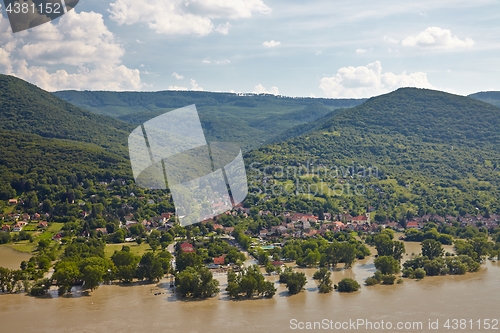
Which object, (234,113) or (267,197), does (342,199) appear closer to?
(267,197)

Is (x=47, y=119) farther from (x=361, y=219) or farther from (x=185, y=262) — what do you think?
(x=185, y=262)

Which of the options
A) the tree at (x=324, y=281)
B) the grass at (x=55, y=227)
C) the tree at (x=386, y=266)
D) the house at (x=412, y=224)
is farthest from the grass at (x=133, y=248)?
the house at (x=412, y=224)

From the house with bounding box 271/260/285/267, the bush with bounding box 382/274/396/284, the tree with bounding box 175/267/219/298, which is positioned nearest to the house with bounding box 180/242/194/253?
the house with bounding box 271/260/285/267

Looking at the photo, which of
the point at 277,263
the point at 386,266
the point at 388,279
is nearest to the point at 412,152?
the point at 277,263

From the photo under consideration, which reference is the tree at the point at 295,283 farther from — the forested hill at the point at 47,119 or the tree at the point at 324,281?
the forested hill at the point at 47,119

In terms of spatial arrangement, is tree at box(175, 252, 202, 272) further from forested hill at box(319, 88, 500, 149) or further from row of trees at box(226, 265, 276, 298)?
forested hill at box(319, 88, 500, 149)
